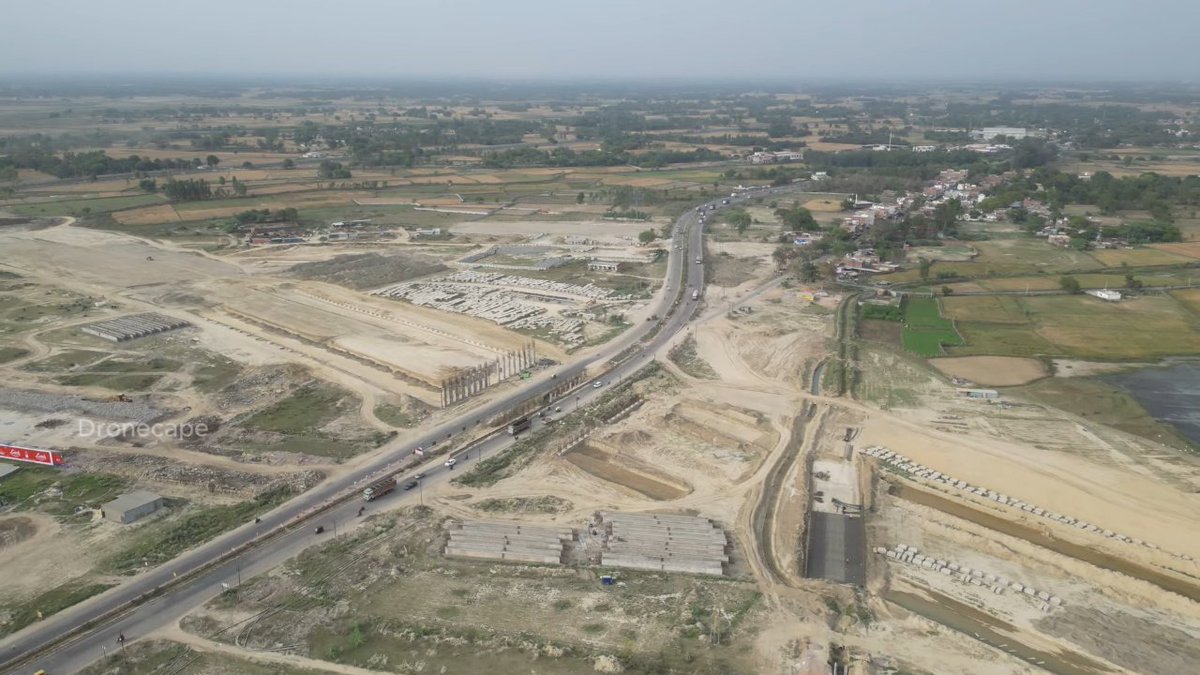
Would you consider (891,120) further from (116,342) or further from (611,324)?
(116,342)

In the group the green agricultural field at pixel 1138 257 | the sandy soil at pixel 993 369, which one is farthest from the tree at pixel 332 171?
the green agricultural field at pixel 1138 257

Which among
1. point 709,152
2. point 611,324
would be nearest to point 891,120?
point 709,152

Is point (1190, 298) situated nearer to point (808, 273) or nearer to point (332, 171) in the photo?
point (808, 273)

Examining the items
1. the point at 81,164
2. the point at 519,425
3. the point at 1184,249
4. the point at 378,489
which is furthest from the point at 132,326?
the point at 1184,249

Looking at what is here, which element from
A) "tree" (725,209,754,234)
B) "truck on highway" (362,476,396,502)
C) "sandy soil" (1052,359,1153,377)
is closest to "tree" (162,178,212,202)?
"tree" (725,209,754,234)

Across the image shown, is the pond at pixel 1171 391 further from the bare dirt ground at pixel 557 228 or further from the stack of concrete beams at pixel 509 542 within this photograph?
the bare dirt ground at pixel 557 228

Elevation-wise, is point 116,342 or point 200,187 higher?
point 200,187
